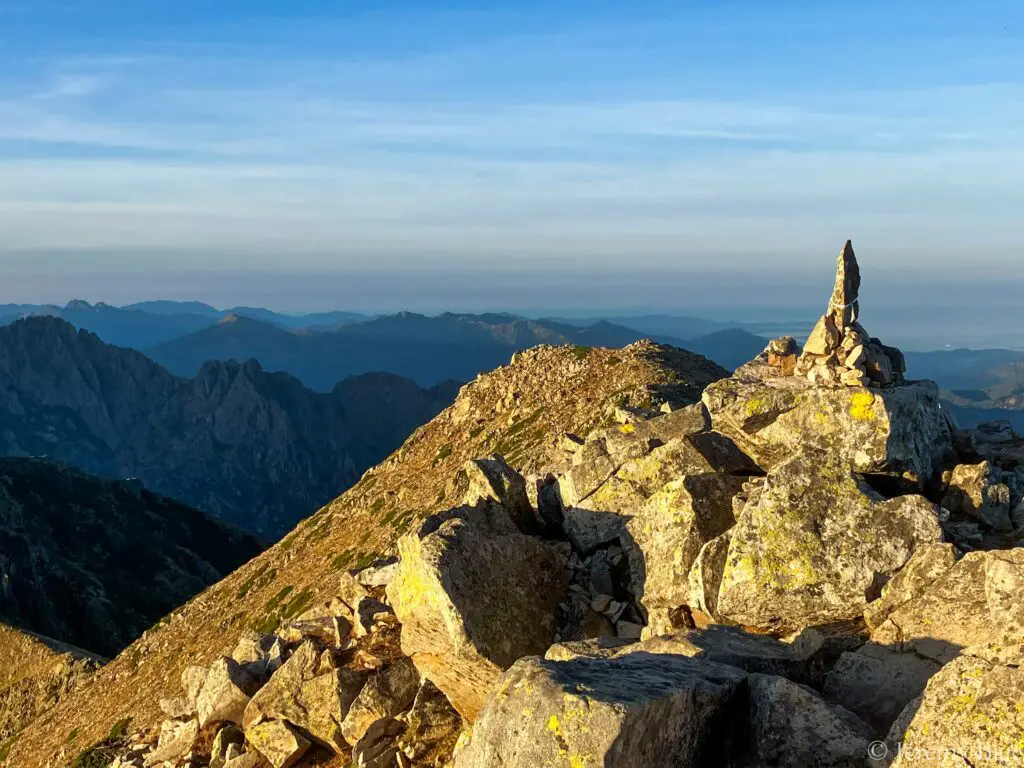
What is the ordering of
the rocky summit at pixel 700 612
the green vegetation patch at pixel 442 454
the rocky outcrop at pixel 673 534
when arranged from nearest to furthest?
the rocky summit at pixel 700 612
the rocky outcrop at pixel 673 534
the green vegetation patch at pixel 442 454

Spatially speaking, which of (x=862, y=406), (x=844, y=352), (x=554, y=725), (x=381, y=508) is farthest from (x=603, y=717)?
(x=381, y=508)

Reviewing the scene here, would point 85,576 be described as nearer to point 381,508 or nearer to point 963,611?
point 381,508

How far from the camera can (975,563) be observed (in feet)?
52.7

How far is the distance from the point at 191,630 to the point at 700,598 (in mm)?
61922

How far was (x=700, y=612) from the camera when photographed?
18734 millimetres

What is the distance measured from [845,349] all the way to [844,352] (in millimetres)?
120

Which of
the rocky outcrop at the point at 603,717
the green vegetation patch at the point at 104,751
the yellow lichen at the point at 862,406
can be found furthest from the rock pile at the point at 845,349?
the green vegetation patch at the point at 104,751

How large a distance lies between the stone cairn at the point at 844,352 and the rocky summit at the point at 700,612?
9cm

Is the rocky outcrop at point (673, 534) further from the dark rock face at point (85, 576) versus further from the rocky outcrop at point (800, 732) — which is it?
the dark rock face at point (85, 576)

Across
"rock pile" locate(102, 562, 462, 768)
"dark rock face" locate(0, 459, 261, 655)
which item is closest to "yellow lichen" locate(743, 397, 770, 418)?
"rock pile" locate(102, 562, 462, 768)

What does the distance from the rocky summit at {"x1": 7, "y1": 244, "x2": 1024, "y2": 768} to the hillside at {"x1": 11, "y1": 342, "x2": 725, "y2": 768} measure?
1174 inches

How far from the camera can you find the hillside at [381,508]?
60.8 m

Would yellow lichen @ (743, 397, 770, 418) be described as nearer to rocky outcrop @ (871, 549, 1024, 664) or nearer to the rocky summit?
the rocky summit

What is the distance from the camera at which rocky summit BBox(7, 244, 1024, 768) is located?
1262 cm
